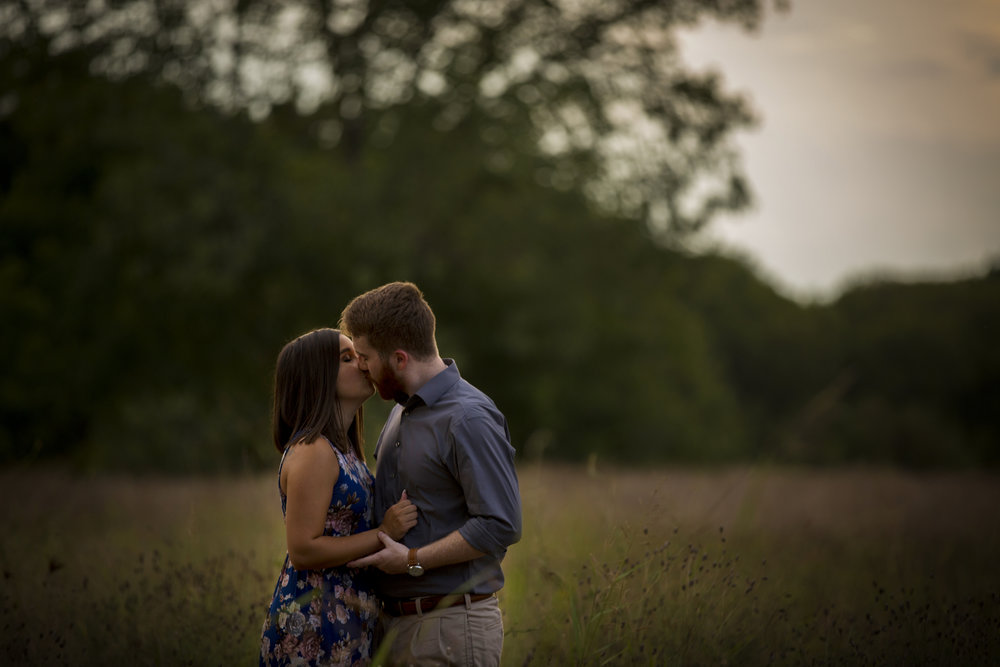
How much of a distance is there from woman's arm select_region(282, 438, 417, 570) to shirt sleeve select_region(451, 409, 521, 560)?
0.26 m

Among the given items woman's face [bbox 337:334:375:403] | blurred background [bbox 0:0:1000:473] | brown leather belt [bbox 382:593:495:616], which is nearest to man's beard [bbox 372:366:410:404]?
woman's face [bbox 337:334:375:403]

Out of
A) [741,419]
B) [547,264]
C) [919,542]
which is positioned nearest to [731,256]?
[741,419]

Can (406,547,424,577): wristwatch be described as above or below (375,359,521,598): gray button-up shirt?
below

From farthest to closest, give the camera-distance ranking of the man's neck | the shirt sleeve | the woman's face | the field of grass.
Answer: the field of grass
the woman's face
the man's neck
the shirt sleeve

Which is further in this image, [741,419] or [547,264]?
[741,419]

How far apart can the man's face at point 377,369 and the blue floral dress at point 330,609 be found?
11.9 inches

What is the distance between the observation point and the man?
3.28 meters

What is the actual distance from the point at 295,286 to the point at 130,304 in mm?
2900

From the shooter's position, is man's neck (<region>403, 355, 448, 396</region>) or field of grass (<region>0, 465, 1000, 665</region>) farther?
field of grass (<region>0, 465, 1000, 665</region>)

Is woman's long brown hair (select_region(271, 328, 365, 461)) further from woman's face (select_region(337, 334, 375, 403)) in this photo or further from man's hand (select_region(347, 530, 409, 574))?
man's hand (select_region(347, 530, 409, 574))

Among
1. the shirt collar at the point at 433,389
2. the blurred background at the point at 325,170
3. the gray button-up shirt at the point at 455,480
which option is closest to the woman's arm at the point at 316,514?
the gray button-up shirt at the point at 455,480

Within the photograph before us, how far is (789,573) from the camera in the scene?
20.6 ft

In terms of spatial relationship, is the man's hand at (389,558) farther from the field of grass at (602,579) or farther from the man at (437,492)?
the field of grass at (602,579)

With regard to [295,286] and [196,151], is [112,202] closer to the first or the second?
[196,151]
